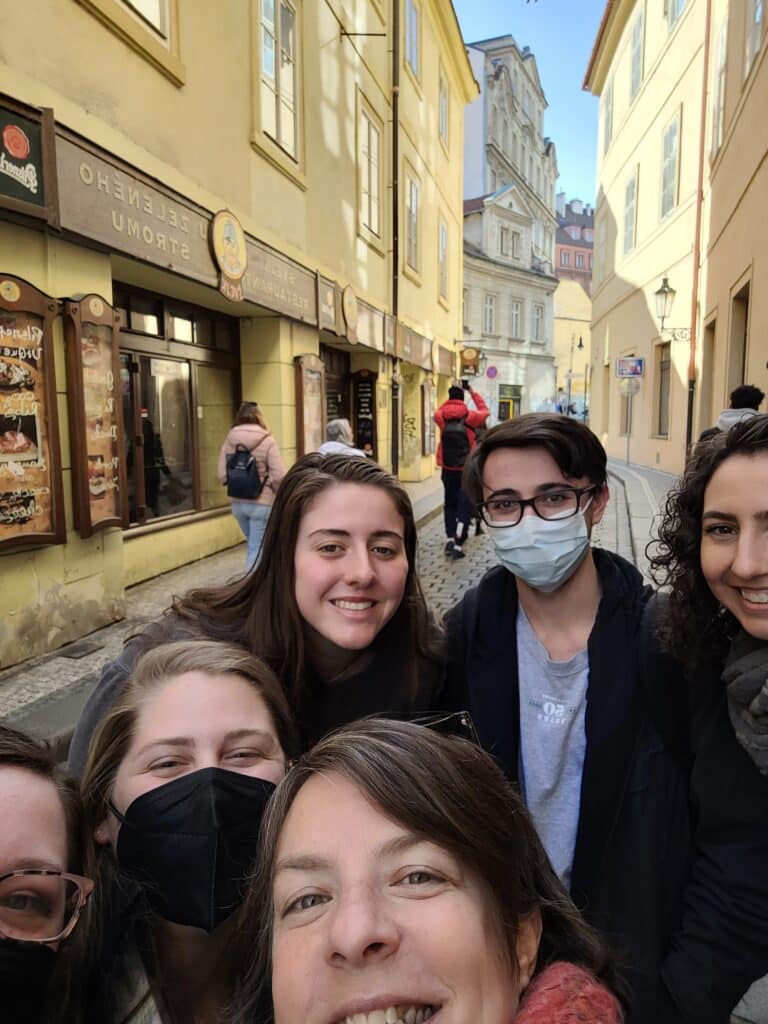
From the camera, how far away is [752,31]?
9.91 m

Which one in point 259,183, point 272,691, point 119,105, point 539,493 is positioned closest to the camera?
point 272,691

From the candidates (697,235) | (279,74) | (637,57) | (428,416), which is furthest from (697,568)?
(637,57)

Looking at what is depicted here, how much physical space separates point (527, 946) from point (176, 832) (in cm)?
67

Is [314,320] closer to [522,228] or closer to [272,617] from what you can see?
[272,617]

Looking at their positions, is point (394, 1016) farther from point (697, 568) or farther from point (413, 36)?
point (413, 36)

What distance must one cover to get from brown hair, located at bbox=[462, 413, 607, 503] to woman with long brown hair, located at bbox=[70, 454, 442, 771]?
1.07 feet

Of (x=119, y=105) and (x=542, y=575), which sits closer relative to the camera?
(x=542, y=575)

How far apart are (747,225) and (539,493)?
1049 cm

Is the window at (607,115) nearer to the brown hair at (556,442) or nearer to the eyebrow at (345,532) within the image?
the brown hair at (556,442)

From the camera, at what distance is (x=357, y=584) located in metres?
1.80

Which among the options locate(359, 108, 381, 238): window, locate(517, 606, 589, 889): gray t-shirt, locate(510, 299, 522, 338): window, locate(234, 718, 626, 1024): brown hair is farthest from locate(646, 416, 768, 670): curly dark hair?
locate(510, 299, 522, 338): window

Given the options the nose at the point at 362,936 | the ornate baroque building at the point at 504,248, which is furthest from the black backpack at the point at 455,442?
the ornate baroque building at the point at 504,248

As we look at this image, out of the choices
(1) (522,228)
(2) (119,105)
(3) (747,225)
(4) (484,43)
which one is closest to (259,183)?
(2) (119,105)

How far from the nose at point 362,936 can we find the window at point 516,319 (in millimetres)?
38848
